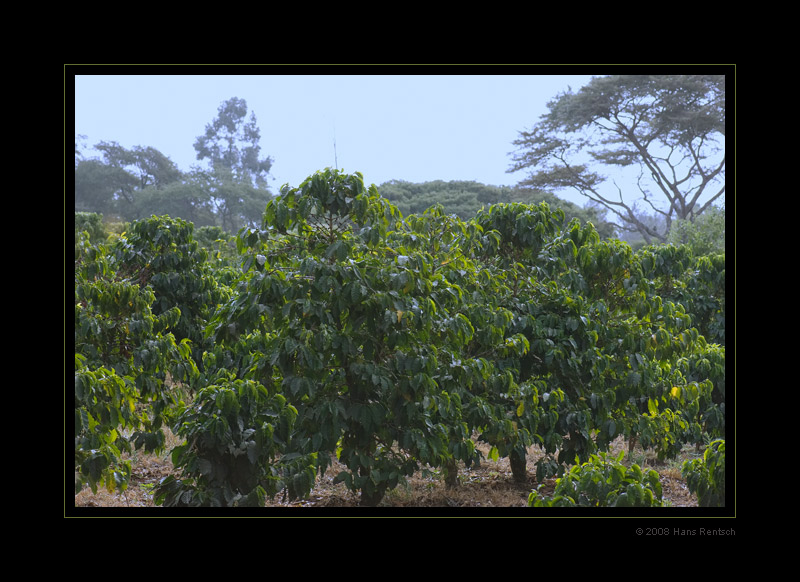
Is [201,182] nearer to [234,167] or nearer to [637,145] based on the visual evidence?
[234,167]

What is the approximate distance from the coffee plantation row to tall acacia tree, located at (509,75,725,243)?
12.0 metres

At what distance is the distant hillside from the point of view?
17.3 m

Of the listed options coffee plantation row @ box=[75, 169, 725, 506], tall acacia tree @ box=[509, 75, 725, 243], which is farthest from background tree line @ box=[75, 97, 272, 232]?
coffee plantation row @ box=[75, 169, 725, 506]

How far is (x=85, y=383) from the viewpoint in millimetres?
2705

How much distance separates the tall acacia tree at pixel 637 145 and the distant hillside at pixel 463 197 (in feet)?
1.32

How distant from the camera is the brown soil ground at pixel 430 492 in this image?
186 inches

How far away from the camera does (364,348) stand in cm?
325

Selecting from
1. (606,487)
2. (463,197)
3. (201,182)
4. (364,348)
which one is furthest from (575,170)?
(606,487)

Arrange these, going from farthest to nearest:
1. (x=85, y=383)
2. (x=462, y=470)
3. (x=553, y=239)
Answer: (x=462, y=470), (x=553, y=239), (x=85, y=383)

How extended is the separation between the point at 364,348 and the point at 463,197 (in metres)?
15.7

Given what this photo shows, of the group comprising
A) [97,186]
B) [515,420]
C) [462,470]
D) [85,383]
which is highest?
[97,186]
